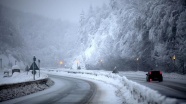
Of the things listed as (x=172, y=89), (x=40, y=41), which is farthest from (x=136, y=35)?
(x=40, y=41)

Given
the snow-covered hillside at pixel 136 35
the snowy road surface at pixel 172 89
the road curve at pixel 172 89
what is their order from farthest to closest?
the snow-covered hillside at pixel 136 35 < the snowy road surface at pixel 172 89 < the road curve at pixel 172 89

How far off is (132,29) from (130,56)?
9.28m

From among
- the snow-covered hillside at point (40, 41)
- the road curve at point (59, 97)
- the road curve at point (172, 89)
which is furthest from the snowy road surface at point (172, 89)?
the snow-covered hillside at point (40, 41)

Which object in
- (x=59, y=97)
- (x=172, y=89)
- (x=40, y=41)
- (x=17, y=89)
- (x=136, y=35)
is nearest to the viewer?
(x=59, y=97)

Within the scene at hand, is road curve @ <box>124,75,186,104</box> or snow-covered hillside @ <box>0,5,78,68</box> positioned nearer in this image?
road curve @ <box>124,75,186,104</box>

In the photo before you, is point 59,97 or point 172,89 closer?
point 59,97

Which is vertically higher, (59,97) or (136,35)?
(136,35)

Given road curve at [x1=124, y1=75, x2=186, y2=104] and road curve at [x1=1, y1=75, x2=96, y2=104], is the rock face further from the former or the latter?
road curve at [x1=124, y1=75, x2=186, y2=104]

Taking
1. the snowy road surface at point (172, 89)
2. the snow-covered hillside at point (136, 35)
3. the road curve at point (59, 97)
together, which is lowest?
the road curve at point (59, 97)

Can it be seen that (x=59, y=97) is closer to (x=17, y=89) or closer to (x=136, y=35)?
(x=17, y=89)

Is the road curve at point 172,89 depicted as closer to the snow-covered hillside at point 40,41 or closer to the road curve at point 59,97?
the road curve at point 59,97

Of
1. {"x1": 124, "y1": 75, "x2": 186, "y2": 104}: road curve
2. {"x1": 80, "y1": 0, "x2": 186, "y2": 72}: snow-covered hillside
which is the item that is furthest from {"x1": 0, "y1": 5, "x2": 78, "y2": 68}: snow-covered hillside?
{"x1": 124, "y1": 75, "x2": 186, "y2": 104}: road curve

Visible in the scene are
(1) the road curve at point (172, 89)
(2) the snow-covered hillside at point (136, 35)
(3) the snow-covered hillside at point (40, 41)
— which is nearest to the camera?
(1) the road curve at point (172, 89)

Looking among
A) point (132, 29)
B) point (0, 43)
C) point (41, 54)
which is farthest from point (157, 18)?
point (41, 54)
